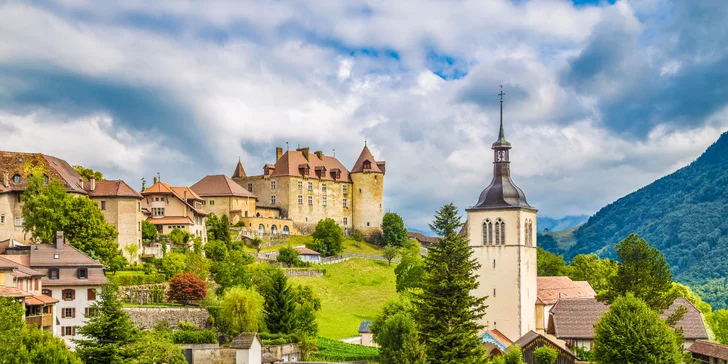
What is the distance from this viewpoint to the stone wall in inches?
2415

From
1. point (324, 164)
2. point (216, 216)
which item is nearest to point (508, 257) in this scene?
point (216, 216)

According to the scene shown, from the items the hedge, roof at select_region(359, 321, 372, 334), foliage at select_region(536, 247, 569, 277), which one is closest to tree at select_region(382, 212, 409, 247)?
foliage at select_region(536, 247, 569, 277)

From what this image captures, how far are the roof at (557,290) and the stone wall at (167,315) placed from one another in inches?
1052

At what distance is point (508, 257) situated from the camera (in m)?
68.4

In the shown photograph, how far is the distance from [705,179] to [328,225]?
12148 cm

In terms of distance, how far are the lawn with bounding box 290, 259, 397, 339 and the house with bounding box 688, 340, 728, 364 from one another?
24722mm

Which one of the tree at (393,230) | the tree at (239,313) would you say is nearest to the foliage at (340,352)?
the tree at (239,313)

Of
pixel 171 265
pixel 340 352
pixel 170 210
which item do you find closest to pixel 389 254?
pixel 170 210

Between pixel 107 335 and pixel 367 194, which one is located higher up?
pixel 367 194

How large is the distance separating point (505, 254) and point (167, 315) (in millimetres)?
26411

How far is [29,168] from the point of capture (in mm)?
75250

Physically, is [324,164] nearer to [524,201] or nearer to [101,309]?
[524,201]

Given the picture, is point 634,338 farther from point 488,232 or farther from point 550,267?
point 550,267

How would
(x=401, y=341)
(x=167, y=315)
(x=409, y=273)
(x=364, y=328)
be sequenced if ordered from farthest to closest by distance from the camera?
(x=409, y=273) → (x=364, y=328) → (x=167, y=315) → (x=401, y=341)
